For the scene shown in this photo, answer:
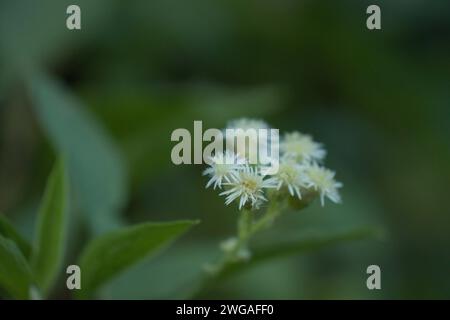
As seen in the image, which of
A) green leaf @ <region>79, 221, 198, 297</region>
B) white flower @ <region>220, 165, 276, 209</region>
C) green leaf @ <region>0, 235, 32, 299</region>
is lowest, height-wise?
green leaf @ <region>0, 235, 32, 299</region>

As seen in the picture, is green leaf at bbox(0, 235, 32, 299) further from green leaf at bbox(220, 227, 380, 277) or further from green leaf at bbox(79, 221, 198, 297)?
green leaf at bbox(220, 227, 380, 277)

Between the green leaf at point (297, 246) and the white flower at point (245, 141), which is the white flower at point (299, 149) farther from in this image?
the green leaf at point (297, 246)

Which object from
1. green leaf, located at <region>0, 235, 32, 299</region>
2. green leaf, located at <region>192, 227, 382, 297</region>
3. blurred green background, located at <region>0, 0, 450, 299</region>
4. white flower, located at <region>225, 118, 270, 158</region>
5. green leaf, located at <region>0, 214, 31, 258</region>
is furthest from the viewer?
blurred green background, located at <region>0, 0, 450, 299</region>

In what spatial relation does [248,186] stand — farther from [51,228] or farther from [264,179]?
[51,228]

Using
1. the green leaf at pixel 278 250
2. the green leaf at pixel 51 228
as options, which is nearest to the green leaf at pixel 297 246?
the green leaf at pixel 278 250

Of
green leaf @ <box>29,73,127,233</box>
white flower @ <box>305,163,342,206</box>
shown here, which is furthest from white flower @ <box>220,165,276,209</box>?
green leaf @ <box>29,73,127,233</box>

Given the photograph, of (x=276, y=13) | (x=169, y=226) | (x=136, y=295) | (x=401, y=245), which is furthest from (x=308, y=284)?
(x=169, y=226)
